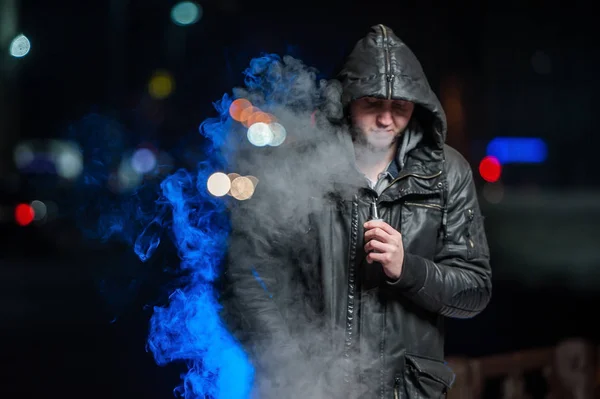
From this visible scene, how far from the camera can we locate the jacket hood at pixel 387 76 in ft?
8.49

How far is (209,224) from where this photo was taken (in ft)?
9.46

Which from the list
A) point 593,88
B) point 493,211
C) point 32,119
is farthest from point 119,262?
point 593,88

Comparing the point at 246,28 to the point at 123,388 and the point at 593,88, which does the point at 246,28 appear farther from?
the point at 593,88

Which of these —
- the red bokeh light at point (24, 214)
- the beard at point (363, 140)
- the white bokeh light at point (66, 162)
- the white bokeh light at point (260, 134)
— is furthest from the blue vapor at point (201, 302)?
the white bokeh light at point (66, 162)

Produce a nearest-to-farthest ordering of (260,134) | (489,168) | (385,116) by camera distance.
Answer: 1. (385,116)
2. (260,134)
3. (489,168)

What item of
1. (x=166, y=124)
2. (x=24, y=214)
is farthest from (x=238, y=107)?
(x=166, y=124)

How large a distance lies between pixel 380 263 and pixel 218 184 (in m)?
0.80

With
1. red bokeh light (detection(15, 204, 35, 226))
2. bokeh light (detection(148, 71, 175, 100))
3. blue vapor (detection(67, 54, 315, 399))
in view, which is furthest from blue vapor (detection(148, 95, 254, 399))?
bokeh light (detection(148, 71, 175, 100))

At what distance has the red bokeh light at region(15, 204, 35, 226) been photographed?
17.2 meters

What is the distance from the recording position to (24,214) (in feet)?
57.0

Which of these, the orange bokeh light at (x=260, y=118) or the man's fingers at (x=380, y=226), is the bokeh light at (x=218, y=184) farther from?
the man's fingers at (x=380, y=226)

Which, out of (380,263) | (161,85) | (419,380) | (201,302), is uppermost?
(161,85)

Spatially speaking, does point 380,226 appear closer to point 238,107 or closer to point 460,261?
point 460,261

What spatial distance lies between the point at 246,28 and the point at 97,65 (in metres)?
11.8
